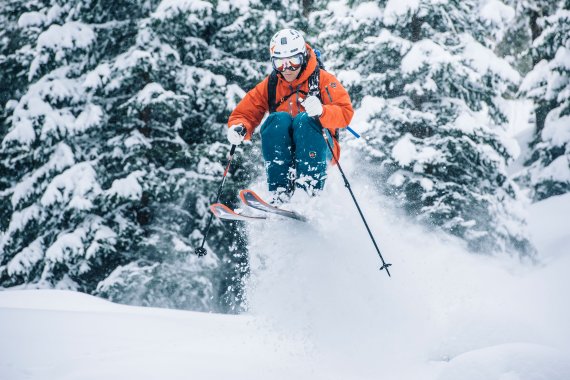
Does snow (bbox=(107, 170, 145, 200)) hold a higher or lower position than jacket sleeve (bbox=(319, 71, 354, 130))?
lower

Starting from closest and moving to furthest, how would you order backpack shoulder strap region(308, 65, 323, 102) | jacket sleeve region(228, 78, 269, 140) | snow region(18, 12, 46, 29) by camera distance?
backpack shoulder strap region(308, 65, 323, 102)
jacket sleeve region(228, 78, 269, 140)
snow region(18, 12, 46, 29)

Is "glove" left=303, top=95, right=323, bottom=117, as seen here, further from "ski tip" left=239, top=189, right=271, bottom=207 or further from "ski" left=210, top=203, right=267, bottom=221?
"ski" left=210, top=203, right=267, bottom=221

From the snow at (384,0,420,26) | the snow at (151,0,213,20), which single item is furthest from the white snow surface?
the snow at (151,0,213,20)

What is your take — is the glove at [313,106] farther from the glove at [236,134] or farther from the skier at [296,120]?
the glove at [236,134]

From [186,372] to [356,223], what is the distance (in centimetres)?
284

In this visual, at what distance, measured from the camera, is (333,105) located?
203 inches

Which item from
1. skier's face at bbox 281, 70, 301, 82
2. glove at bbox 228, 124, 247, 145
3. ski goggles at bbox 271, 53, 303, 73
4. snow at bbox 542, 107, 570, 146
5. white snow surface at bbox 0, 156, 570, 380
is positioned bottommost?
snow at bbox 542, 107, 570, 146

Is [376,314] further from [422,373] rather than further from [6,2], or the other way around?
[6,2]

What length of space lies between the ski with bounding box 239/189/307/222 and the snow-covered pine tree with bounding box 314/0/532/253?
4.02m

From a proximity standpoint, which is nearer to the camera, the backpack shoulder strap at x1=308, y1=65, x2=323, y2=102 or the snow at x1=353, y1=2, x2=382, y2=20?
the backpack shoulder strap at x1=308, y1=65, x2=323, y2=102

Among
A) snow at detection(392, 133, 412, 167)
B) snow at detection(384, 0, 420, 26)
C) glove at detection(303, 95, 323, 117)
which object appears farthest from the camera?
snow at detection(384, 0, 420, 26)

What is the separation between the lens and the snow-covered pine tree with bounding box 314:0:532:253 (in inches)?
344

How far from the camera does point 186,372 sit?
3570 mm

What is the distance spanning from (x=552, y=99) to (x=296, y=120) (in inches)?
430
